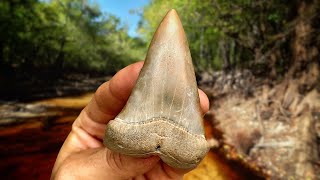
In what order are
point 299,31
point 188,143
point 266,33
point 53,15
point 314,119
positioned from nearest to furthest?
point 188,143 < point 314,119 < point 299,31 < point 266,33 < point 53,15

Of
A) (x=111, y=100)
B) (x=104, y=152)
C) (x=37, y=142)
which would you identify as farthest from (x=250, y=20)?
(x=104, y=152)

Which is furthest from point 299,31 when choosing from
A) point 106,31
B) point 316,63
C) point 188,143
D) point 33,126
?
point 106,31

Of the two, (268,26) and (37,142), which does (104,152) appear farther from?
(268,26)

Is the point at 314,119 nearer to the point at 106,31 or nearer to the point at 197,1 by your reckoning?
the point at 197,1

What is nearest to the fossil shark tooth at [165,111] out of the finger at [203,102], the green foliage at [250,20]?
the finger at [203,102]

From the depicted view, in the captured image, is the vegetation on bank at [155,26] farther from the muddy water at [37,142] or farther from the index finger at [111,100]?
the index finger at [111,100]

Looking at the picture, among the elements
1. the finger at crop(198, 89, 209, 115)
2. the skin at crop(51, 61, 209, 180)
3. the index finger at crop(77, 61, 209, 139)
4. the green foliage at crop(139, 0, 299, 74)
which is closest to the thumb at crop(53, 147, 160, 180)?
the skin at crop(51, 61, 209, 180)
